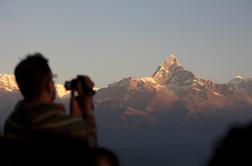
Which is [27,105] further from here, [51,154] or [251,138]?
[251,138]

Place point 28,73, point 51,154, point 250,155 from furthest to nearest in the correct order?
1. point 28,73
2. point 51,154
3. point 250,155

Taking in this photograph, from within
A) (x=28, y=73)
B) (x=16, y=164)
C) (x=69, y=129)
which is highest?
(x=28, y=73)

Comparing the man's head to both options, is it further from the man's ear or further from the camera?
the camera

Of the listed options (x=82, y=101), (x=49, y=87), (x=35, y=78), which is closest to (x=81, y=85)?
(x=82, y=101)

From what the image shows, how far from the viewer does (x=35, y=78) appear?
527 centimetres

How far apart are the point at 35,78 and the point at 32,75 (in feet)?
0.13

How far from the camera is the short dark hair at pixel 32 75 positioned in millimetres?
5238

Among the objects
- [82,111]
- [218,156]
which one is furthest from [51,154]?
[218,156]

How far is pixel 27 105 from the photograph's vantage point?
5.17 meters

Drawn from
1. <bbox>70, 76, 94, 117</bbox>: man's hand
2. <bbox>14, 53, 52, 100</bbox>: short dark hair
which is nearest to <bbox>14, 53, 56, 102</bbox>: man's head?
<bbox>14, 53, 52, 100</bbox>: short dark hair

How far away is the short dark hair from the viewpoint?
206 inches

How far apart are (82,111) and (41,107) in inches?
20.8

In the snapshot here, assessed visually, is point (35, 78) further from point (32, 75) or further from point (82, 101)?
point (82, 101)

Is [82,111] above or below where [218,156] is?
below
